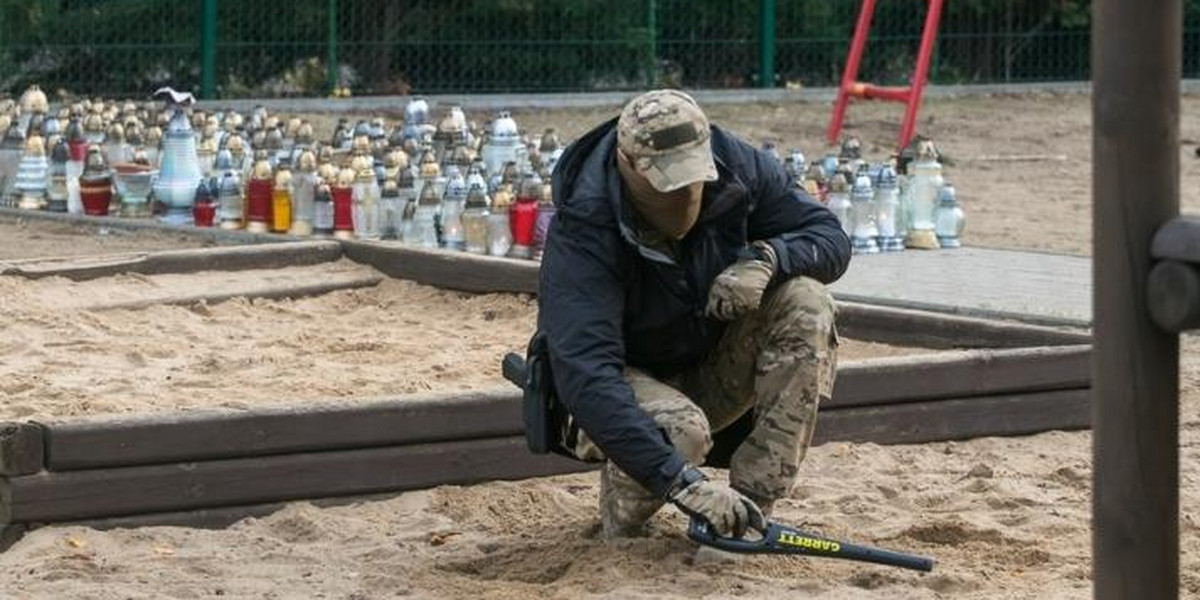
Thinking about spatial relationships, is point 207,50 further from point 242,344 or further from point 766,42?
point 242,344

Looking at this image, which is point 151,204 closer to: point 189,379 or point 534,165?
point 534,165

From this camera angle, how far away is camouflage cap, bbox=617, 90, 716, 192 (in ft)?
16.0

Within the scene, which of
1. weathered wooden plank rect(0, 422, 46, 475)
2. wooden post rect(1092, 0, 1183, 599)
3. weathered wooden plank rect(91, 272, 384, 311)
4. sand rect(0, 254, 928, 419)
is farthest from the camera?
weathered wooden plank rect(91, 272, 384, 311)

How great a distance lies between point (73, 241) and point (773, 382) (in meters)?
5.78

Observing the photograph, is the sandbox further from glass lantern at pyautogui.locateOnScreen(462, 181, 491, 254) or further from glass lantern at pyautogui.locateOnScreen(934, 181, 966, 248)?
glass lantern at pyautogui.locateOnScreen(934, 181, 966, 248)

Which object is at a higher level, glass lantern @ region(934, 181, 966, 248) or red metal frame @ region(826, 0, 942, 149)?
red metal frame @ region(826, 0, 942, 149)

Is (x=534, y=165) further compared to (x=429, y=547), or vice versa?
(x=534, y=165)

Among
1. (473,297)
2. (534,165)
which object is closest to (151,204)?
(534,165)

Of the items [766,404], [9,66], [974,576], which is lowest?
[974,576]

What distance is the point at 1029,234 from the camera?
11422mm

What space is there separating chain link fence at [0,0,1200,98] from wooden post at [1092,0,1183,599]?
1317cm

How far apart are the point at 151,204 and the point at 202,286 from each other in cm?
232

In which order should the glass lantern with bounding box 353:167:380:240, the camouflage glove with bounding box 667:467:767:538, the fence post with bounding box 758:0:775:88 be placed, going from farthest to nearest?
1. the fence post with bounding box 758:0:775:88
2. the glass lantern with bounding box 353:167:380:240
3. the camouflage glove with bounding box 667:467:767:538

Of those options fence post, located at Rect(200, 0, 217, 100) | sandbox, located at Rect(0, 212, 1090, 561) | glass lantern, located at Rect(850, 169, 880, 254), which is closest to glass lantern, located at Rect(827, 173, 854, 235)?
glass lantern, located at Rect(850, 169, 880, 254)
